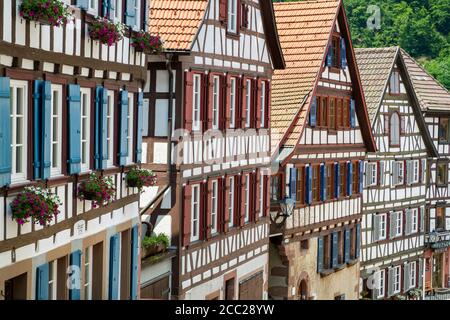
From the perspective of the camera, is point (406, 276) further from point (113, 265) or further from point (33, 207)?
point (33, 207)

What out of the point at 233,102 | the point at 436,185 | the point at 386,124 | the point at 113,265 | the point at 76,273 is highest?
the point at 233,102

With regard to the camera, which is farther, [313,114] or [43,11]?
[313,114]

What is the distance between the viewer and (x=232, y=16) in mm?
25984

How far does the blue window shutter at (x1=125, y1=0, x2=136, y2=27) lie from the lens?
741 inches

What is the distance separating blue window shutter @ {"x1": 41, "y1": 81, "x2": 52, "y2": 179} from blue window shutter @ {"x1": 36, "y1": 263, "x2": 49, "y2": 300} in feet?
3.67

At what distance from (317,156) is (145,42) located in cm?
1497

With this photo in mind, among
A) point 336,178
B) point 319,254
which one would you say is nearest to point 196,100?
point 319,254

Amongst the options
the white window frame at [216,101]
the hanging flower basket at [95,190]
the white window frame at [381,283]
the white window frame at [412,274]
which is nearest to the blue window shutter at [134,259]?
the hanging flower basket at [95,190]

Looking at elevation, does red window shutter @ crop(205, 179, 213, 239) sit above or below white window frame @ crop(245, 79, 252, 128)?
below

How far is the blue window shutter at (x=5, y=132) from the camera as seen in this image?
12969 mm

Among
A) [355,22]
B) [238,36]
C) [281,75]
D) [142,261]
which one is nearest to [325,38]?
[281,75]

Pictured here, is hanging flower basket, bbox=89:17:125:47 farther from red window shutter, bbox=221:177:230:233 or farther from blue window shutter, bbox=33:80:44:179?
red window shutter, bbox=221:177:230:233

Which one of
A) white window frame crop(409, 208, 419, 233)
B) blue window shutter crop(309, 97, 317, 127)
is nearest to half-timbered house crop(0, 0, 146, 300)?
blue window shutter crop(309, 97, 317, 127)

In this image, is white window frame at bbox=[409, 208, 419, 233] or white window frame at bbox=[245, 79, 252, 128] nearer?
white window frame at bbox=[245, 79, 252, 128]
